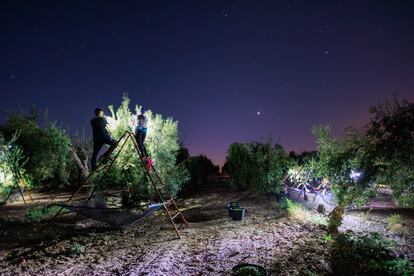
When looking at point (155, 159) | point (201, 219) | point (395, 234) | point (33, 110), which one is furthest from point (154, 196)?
point (33, 110)

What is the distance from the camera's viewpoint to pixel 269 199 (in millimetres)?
12344

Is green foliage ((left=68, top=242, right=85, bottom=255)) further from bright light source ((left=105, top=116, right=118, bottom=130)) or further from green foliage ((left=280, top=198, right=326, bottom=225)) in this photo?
green foliage ((left=280, top=198, right=326, bottom=225))

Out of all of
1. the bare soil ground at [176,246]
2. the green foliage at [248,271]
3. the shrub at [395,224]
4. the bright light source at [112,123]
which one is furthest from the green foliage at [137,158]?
the shrub at [395,224]

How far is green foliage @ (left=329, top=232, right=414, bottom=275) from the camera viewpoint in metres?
4.94

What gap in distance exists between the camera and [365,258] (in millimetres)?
5387

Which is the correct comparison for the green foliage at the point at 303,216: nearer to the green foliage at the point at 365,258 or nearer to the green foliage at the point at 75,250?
the green foliage at the point at 365,258

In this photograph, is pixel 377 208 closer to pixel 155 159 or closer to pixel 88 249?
pixel 155 159

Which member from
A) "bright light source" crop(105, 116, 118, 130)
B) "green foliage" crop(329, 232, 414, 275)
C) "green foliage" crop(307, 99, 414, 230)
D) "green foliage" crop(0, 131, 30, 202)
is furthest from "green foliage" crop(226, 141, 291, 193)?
"green foliage" crop(0, 131, 30, 202)

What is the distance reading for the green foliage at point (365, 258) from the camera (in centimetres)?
494

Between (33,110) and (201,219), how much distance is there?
41.0ft

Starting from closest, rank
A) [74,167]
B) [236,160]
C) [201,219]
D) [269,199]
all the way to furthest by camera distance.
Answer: [201,219] < [269,199] < [236,160] < [74,167]

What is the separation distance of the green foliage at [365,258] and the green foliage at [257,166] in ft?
21.4

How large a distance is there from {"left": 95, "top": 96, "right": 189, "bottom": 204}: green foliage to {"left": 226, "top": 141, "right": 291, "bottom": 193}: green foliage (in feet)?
13.6

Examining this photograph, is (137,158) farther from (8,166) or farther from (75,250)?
(8,166)
